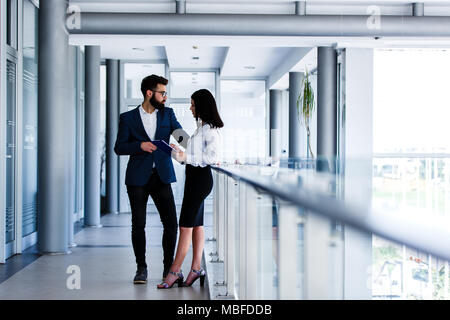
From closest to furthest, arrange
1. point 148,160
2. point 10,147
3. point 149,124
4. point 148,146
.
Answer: point 148,146, point 148,160, point 149,124, point 10,147

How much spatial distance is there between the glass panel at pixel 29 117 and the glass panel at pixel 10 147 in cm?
41

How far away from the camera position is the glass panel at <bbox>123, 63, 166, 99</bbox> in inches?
461

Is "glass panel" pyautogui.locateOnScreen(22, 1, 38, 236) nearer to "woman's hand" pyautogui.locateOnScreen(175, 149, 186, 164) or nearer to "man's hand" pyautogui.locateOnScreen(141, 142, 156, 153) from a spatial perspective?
"man's hand" pyautogui.locateOnScreen(141, 142, 156, 153)

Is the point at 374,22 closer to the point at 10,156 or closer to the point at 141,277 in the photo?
the point at 141,277

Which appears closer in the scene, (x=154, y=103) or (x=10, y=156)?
(x=154, y=103)

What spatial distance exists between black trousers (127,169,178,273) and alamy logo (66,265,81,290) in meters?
0.55

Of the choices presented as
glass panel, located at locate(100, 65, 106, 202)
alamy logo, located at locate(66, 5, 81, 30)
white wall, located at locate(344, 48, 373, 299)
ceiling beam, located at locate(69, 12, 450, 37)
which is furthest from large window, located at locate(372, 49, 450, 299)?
glass panel, located at locate(100, 65, 106, 202)

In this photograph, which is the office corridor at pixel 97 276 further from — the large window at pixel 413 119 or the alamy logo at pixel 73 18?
the large window at pixel 413 119

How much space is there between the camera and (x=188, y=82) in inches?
500

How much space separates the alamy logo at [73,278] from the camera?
4609 millimetres

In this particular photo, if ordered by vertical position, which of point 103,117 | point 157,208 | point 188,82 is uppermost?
point 188,82

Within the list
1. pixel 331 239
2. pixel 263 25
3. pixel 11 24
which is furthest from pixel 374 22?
pixel 331 239

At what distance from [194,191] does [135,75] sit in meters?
8.14

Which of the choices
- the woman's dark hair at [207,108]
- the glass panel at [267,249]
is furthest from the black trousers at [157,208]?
the glass panel at [267,249]
